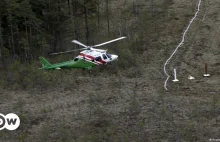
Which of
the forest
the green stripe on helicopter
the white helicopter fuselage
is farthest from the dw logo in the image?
the white helicopter fuselage

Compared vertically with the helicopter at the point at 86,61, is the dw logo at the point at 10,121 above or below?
below

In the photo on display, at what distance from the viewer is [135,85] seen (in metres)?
22.1

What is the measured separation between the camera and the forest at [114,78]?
1686 cm

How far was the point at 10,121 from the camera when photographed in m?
17.8

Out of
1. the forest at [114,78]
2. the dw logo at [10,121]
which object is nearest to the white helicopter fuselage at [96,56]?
the forest at [114,78]

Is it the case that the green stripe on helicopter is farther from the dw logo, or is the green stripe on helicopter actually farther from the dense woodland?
the dw logo

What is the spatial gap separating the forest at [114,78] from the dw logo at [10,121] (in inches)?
11.5

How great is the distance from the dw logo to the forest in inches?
11.5

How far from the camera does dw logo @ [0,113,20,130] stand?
17.2 metres

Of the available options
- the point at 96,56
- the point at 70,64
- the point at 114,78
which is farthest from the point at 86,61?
the point at 114,78

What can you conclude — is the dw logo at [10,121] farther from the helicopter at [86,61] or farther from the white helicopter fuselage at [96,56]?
the white helicopter fuselage at [96,56]

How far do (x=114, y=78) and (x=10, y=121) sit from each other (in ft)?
24.2

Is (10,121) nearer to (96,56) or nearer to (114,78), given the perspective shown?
(114,78)

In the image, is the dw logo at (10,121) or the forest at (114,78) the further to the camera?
the dw logo at (10,121)
